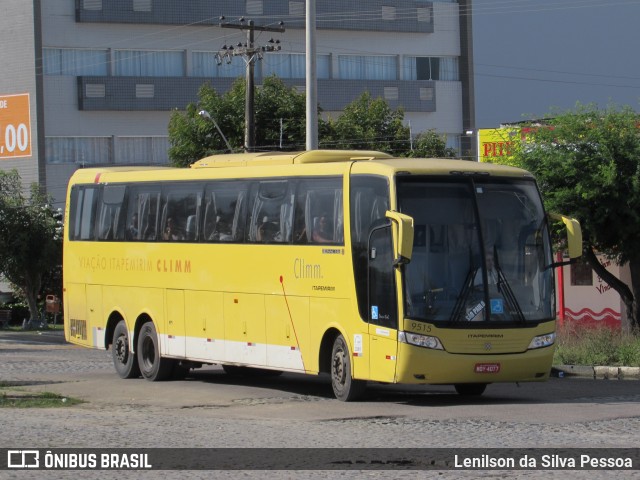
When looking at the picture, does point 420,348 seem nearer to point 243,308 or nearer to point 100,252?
point 243,308

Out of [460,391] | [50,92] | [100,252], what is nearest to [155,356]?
[100,252]

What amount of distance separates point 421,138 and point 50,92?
2047 centimetres

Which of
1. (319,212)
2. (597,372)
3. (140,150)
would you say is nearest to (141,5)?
(140,150)

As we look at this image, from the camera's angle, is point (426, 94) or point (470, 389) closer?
point (470, 389)

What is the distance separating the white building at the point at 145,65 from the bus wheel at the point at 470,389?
4931 cm

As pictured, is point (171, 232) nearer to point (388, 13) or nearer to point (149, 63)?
point (149, 63)

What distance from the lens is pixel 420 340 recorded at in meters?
16.3

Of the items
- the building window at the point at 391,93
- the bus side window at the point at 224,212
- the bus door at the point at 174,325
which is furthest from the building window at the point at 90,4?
the bus side window at the point at 224,212

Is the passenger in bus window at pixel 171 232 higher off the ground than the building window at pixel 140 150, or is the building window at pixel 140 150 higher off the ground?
the building window at pixel 140 150

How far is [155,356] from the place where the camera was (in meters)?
21.7

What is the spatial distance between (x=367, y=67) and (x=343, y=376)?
5658cm

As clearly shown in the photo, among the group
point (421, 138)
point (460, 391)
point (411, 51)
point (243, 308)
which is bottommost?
point (460, 391)

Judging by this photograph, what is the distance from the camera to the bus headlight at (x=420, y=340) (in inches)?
639

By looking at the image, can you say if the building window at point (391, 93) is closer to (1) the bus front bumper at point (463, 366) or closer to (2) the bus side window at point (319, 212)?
(2) the bus side window at point (319, 212)
